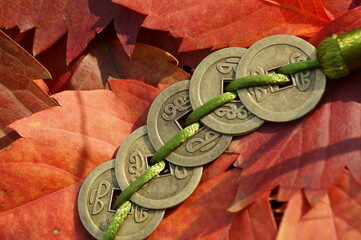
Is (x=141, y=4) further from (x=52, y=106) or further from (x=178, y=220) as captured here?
(x=178, y=220)

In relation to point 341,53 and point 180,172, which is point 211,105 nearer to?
point 180,172

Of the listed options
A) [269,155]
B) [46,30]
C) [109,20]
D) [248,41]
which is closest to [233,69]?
[248,41]

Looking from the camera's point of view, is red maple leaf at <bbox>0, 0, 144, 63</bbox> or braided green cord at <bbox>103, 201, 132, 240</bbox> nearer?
braided green cord at <bbox>103, 201, 132, 240</bbox>

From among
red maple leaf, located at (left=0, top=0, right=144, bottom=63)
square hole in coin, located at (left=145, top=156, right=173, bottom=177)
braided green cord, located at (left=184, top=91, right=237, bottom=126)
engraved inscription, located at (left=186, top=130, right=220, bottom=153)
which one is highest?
red maple leaf, located at (left=0, top=0, right=144, bottom=63)

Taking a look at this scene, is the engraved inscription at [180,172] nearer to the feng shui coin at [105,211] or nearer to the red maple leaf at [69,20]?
the feng shui coin at [105,211]

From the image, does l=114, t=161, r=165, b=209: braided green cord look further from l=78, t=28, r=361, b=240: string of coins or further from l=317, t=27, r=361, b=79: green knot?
l=317, t=27, r=361, b=79: green knot

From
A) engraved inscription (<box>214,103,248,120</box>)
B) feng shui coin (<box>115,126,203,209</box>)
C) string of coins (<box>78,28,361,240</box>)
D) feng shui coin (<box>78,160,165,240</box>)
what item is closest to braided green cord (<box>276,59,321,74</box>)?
string of coins (<box>78,28,361,240</box>)

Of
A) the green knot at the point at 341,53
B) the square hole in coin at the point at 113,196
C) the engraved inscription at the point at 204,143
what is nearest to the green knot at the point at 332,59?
the green knot at the point at 341,53

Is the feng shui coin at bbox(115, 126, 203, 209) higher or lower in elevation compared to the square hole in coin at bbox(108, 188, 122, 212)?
higher
